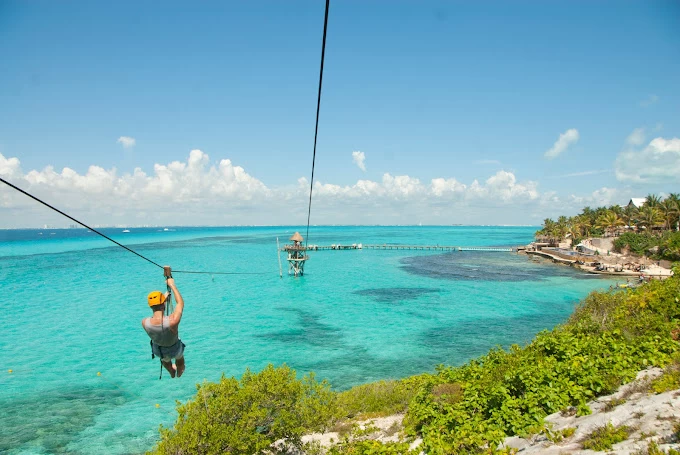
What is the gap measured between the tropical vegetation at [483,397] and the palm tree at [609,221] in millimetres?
73636

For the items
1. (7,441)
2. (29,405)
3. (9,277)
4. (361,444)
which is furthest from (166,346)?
(9,277)

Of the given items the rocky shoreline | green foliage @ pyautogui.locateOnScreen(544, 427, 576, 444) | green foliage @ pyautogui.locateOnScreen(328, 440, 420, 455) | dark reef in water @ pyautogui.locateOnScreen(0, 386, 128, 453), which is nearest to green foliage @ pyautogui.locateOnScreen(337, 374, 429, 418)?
green foliage @ pyautogui.locateOnScreen(328, 440, 420, 455)

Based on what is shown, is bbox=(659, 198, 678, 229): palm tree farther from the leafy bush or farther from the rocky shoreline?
the rocky shoreline

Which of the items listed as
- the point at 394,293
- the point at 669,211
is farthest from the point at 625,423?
the point at 669,211

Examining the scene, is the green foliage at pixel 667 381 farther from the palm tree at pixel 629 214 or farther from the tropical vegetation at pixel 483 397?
the palm tree at pixel 629 214

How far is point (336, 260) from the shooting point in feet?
271

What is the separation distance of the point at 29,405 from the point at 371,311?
25.7 meters

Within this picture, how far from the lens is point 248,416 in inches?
394

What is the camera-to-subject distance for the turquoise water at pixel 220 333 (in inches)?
690

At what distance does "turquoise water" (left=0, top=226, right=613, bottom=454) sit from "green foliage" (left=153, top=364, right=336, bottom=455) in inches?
258

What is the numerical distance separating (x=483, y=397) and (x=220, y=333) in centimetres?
2549

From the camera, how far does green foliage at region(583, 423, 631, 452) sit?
224 inches

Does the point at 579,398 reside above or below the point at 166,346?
below

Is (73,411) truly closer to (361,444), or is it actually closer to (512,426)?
(361,444)
